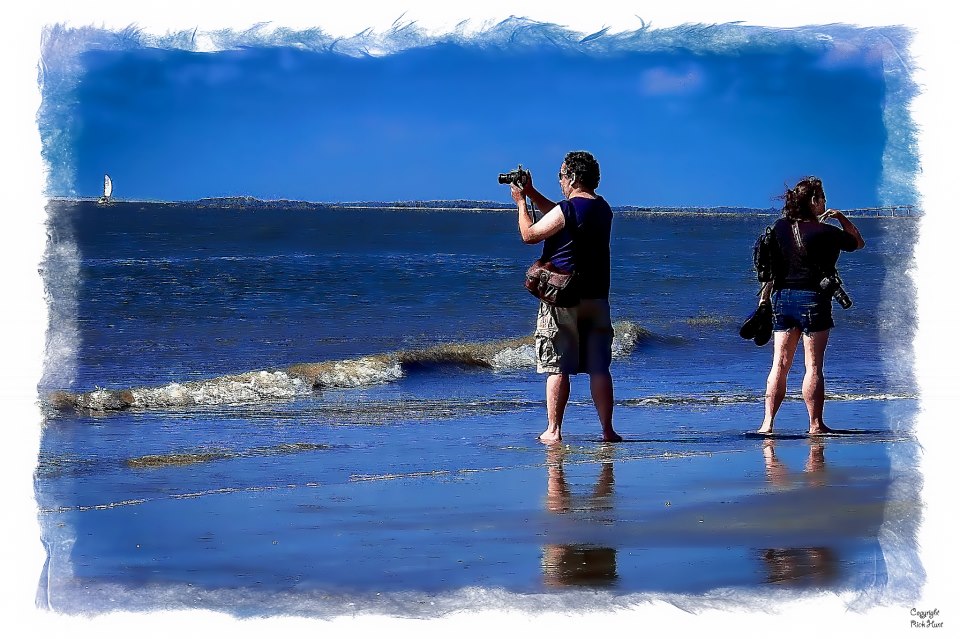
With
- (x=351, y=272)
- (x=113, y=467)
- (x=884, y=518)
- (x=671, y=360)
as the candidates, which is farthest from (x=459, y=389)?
(x=351, y=272)

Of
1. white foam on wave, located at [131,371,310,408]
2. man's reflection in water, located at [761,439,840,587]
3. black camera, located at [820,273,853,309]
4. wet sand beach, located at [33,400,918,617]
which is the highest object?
black camera, located at [820,273,853,309]

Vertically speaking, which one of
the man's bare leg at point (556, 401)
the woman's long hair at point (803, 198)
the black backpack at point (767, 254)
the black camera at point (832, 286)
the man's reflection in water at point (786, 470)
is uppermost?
the woman's long hair at point (803, 198)

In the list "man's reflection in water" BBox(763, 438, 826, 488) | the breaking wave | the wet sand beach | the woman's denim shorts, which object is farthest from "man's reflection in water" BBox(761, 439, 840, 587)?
the breaking wave

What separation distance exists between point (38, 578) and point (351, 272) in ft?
93.8

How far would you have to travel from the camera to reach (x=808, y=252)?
6816 mm

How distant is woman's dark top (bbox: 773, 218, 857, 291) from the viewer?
676 cm

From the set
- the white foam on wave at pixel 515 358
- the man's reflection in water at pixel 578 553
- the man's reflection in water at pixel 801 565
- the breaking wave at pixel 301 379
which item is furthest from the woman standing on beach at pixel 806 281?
the white foam on wave at pixel 515 358

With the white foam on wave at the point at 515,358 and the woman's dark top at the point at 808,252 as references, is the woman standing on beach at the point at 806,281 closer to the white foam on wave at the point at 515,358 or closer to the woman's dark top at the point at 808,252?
the woman's dark top at the point at 808,252

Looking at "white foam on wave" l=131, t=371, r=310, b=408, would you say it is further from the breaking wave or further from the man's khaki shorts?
the man's khaki shorts

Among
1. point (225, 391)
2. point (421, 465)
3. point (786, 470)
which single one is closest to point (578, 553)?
point (786, 470)

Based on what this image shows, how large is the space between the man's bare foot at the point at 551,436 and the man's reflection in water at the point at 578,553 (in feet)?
3.69

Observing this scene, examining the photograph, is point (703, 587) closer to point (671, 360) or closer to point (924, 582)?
point (924, 582)

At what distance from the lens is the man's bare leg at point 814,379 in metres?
6.99

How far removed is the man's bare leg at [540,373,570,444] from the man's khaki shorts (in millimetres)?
70
